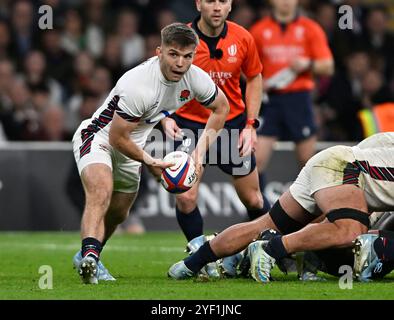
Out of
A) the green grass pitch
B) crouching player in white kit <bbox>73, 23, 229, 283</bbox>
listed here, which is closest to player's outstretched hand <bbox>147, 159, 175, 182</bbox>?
crouching player in white kit <bbox>73, 23, 229, 283</bbox>

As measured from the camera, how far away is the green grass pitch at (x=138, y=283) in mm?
6918

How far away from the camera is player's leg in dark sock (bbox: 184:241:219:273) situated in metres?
7.96

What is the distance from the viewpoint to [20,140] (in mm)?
14875

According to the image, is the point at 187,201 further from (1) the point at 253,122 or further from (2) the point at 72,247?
(2) the point at 72,247

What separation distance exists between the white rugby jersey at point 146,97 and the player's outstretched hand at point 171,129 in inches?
15.4

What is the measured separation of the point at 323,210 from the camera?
770 centimetres

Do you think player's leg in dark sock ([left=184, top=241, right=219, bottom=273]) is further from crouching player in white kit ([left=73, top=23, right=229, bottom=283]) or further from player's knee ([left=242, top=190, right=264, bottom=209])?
player's knee ([left=242, top=190, right=264, bottom=209])

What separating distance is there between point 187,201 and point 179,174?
3.53ft

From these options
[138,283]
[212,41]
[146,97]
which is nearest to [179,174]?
[146,97]

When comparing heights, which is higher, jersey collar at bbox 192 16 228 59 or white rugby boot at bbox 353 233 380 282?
jersey collar at bbox 192 16 228 59

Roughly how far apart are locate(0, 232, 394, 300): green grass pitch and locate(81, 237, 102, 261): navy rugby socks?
22 cm

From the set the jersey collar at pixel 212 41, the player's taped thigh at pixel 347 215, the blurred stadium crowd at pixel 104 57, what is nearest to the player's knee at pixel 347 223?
the player's taped thigh at pixel 347 215

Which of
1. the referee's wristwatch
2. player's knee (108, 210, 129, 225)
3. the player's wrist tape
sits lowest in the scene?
the player's wrist tape

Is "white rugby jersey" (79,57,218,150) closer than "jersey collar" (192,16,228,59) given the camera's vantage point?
Yes
